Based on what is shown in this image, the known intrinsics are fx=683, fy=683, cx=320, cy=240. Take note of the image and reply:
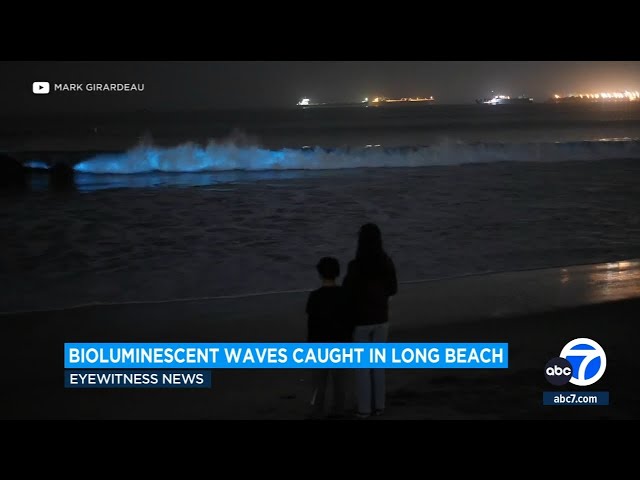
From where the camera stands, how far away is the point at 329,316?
4.64 metres

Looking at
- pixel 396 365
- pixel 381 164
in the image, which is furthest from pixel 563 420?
pixel 381 164

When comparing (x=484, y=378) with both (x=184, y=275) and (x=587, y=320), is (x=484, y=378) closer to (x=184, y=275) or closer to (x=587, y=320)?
(x=587, y=320)

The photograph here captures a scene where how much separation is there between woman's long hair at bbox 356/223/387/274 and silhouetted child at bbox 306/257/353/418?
181 millimetres

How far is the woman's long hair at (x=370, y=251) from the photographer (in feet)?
14.9

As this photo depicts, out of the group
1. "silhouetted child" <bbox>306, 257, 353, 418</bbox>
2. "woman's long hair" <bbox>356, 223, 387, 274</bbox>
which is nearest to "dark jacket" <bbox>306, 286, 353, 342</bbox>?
"silhouetted child" <bbox>306, 257, 353, 418</bbox>

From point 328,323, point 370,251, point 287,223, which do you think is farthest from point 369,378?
point 287,223

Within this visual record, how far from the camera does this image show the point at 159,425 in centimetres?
434

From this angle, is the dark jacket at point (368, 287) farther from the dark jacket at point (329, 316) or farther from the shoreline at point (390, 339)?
the shoreline at point (390, 339)

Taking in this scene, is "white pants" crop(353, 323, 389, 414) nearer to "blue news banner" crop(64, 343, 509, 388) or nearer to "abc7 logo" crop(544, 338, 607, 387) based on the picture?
"blue news banner" crop(64, 343, 509, 388)

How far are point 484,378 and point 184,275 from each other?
5.35 m

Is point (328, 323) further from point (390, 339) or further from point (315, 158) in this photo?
point (315, 158)

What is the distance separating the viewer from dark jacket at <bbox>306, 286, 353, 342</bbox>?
4.61 meters

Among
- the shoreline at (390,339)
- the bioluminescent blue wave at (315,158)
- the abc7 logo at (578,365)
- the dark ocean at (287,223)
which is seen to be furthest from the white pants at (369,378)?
the bioluminescent blue wave at (315,158)

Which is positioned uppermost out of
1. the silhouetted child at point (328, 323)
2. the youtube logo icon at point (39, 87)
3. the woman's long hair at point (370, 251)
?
the youtube logo icon at point (39, 87)
